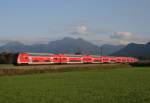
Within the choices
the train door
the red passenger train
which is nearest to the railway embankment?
the train door

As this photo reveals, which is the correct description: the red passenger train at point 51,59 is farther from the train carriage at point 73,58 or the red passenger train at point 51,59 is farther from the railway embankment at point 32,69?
the railway embankment at point 32,69

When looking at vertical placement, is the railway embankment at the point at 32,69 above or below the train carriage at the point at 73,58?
below

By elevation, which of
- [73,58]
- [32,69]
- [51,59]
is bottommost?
[32,69]

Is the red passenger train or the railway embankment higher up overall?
the red passenger train

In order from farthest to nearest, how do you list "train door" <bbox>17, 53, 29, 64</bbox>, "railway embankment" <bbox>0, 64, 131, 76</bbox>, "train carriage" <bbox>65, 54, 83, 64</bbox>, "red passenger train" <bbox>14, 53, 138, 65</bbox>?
"train carriage" <bbox>65, 54, 83, 64</bbox>
"red passenger train" <bbox>14, 53, 138, 65</bbox>
"train door" <bbox>17, 53, 29, 64</bbox>
"railway embankment" <bbox>0, 64, 131, 76</bbox>

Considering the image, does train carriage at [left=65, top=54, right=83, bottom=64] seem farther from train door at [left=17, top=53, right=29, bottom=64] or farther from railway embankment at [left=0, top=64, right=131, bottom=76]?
train door at [left=17, top=53, right=29, bottom=64]

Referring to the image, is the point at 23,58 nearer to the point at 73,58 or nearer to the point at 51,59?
the point at 51,59

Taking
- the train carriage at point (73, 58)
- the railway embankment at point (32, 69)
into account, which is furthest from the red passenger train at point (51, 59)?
the railway embankment at point (32, 69)

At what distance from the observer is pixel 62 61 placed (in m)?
74.9

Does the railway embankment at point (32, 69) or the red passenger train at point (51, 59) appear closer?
the railway embankment at point (32, 69)

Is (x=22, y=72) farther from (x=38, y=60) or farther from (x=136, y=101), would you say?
(x=136, y=101)

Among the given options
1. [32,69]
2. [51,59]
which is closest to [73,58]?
[51,59]

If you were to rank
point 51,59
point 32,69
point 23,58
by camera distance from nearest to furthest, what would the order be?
point 32,69 < point 23,58 < point 51,59

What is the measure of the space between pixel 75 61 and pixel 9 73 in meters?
32.0
